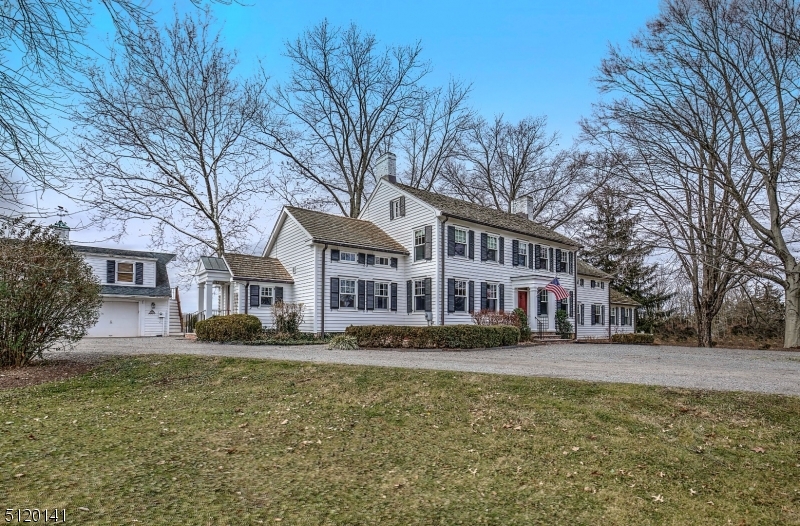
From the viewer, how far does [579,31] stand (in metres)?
12.0

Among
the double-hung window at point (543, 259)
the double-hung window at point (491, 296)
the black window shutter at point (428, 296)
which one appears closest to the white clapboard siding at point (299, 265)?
the black window shutter at point (428, 296)

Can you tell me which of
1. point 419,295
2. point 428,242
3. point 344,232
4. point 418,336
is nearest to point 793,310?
point 428,242

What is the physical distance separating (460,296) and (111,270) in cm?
1814

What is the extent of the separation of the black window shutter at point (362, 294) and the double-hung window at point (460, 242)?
433 centimetres

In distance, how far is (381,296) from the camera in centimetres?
2102

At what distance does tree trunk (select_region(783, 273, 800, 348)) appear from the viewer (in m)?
17.7

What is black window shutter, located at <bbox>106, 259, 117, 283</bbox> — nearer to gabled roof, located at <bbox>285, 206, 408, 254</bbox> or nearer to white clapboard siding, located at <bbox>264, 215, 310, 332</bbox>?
white clapboard siding, located at <bbox>264, 215, 310, 332</bbox>

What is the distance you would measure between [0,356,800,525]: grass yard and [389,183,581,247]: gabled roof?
14130mm

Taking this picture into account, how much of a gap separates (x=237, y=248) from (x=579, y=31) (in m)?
18.6

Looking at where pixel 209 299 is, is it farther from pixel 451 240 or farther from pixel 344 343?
pixel 451 240

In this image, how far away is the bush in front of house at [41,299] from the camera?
29.3 feet

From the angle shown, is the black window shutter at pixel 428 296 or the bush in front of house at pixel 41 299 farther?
the black window shutter at pixel 428 296

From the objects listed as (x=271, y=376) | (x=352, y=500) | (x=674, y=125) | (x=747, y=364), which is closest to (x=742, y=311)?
(x=674, y=125)

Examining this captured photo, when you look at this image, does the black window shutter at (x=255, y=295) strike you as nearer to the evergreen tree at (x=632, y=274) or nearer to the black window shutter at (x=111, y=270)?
the black window shutter at (x=111, y=270)
